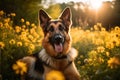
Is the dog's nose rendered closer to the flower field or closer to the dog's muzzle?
the dog's muzzle

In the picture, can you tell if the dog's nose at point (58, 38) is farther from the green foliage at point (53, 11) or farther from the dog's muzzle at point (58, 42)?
the green foliage at point (53, 11)

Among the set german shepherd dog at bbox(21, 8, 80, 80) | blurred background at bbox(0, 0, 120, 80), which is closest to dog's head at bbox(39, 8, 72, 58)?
german shepherd dog at bbox(21, 8, 80, 80)

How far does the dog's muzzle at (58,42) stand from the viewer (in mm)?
7964

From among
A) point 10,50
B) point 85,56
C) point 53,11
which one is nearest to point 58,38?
point 10,50

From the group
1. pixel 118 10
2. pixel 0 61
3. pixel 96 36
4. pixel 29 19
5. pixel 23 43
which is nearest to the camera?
pixel 0 61

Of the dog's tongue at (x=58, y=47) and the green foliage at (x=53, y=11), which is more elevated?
the dog's tongue at (x=58, y=47)

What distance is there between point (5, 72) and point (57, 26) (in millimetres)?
1832

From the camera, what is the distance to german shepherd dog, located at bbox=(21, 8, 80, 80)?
8047 mm

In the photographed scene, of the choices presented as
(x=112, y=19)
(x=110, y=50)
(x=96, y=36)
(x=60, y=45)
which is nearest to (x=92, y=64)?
(x=110, y=50)

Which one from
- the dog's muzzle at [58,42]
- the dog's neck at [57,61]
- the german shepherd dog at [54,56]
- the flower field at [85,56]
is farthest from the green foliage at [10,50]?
the dog's muzzle at [58,42]

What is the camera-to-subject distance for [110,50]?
884 cm

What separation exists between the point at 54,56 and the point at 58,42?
1.26ft

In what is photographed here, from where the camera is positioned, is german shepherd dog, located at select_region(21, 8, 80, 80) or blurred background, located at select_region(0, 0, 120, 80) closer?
blurred background, located at select_region(0, 0, 120, 80)

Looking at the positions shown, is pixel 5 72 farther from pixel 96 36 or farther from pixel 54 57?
pixel 96 36
